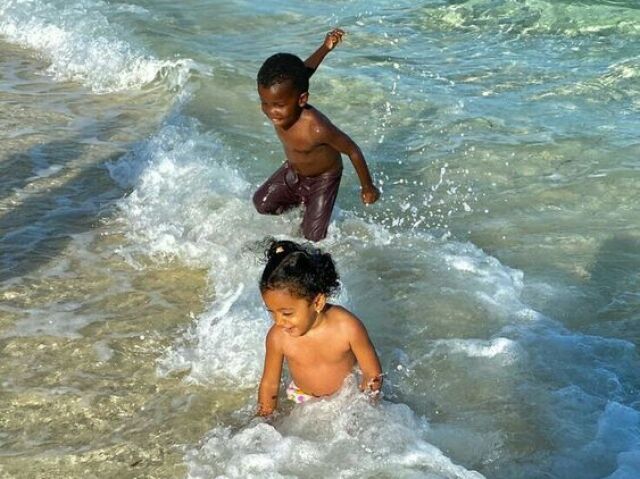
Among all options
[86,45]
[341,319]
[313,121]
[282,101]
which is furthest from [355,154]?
[86,45]

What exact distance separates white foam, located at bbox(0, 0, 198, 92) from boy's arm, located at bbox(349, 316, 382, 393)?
633 cm

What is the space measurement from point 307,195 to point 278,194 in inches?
8.2

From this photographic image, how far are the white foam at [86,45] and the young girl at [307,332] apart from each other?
6192 millimetres

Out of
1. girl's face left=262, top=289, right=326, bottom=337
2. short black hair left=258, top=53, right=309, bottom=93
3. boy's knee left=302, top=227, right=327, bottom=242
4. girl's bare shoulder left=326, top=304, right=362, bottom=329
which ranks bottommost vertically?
boy's knee left=302, top=227, right=327, bottom=242

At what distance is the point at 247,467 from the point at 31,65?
8.12 m

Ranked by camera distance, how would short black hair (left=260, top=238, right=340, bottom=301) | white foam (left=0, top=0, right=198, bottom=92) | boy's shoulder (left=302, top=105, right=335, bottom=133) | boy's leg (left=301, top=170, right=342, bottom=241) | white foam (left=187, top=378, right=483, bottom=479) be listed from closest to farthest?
short black hair (left=260, top=238, right=340, bottom=301) → white foam (left=187, top=378, right=483, bottom=479) → boy's shoulder (left=302, top=105, right=335, bottom=133) → boy's leg (left=301, top=170, right=342, bottom=241) → white foam (left=0, top=0, right=198, bottom=92)

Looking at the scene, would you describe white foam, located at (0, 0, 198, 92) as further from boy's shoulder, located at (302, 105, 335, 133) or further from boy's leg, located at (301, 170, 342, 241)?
boy's shoulder, located at (302, 105, 335, 133)

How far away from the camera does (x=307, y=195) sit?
17.9ft

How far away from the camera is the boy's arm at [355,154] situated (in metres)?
5.08

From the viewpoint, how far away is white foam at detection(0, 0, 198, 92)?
9852mm

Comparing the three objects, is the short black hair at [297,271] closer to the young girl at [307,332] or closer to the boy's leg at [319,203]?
the young girl at [307,332]

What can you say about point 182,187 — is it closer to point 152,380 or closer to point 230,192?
point 230,192

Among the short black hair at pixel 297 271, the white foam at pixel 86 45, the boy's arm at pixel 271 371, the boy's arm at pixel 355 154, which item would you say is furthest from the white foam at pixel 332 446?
the white foam at pixel 86 45

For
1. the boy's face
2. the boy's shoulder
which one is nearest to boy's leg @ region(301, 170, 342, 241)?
the boy's shoulder
